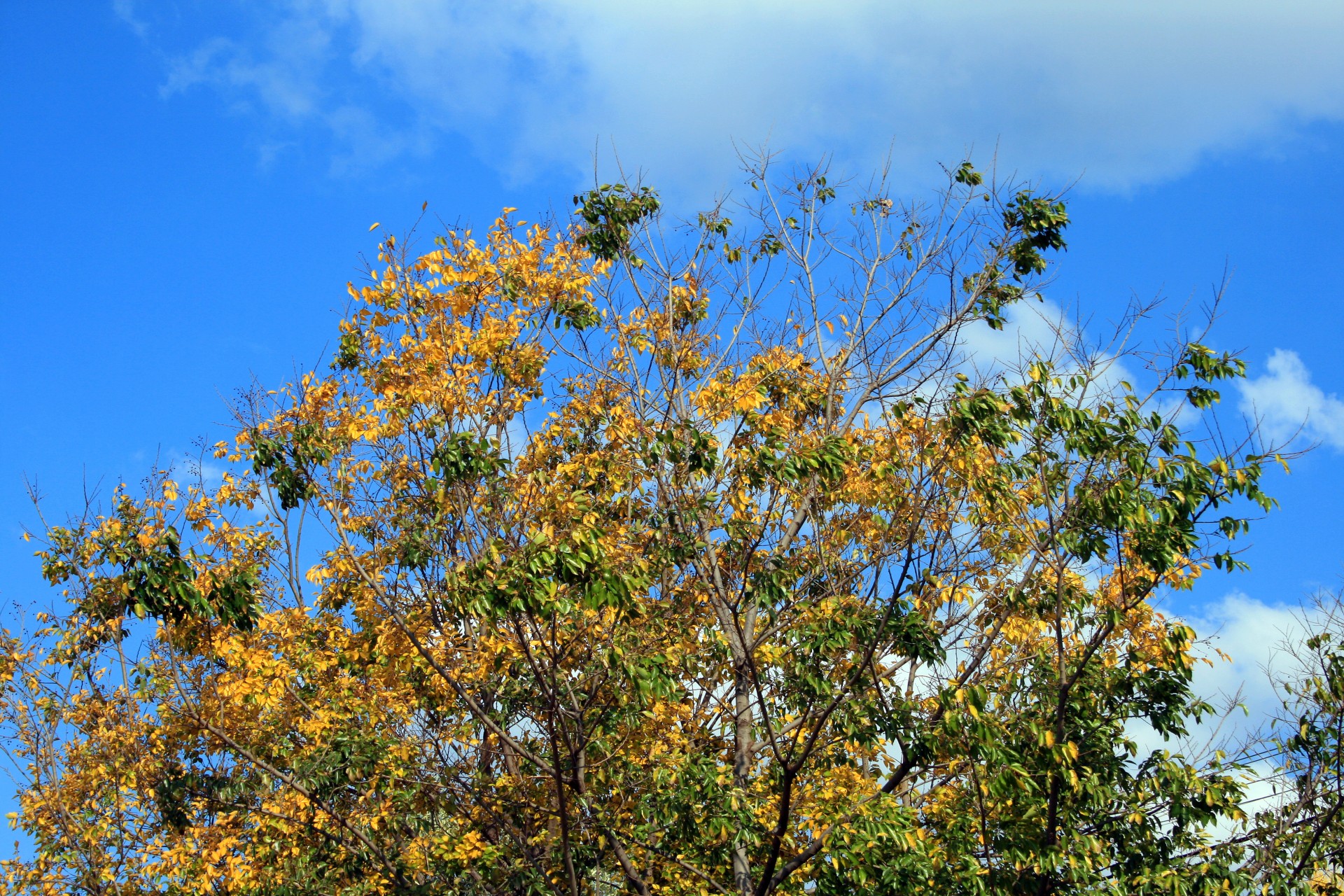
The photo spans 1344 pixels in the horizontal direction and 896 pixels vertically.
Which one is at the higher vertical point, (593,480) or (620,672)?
(593,480)

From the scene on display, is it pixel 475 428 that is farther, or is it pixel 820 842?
pixel 475 428

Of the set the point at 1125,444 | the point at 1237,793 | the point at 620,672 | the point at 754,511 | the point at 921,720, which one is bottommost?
the point at 1237,793

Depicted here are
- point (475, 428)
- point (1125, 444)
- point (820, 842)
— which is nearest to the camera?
point (1125, 444)

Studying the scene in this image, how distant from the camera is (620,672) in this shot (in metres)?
8.70

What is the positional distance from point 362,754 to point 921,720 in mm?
5098

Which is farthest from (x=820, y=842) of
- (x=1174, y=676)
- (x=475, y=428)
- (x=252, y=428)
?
(x=252, y=428)

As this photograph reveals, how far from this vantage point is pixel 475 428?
9469mm

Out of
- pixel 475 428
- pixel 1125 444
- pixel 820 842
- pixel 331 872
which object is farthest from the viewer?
pixel 331 872

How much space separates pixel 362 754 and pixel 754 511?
174 inches

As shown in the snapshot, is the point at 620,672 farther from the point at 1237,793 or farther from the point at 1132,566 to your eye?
the point at 1237,793

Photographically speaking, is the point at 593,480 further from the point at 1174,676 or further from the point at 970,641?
the point at 1174,676

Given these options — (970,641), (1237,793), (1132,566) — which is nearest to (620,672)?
(970,641)

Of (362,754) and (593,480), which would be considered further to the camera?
(593,480)

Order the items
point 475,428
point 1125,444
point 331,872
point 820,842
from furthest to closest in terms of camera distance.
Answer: point 331,872
point 475,428
point 820,842
point 1125,444
